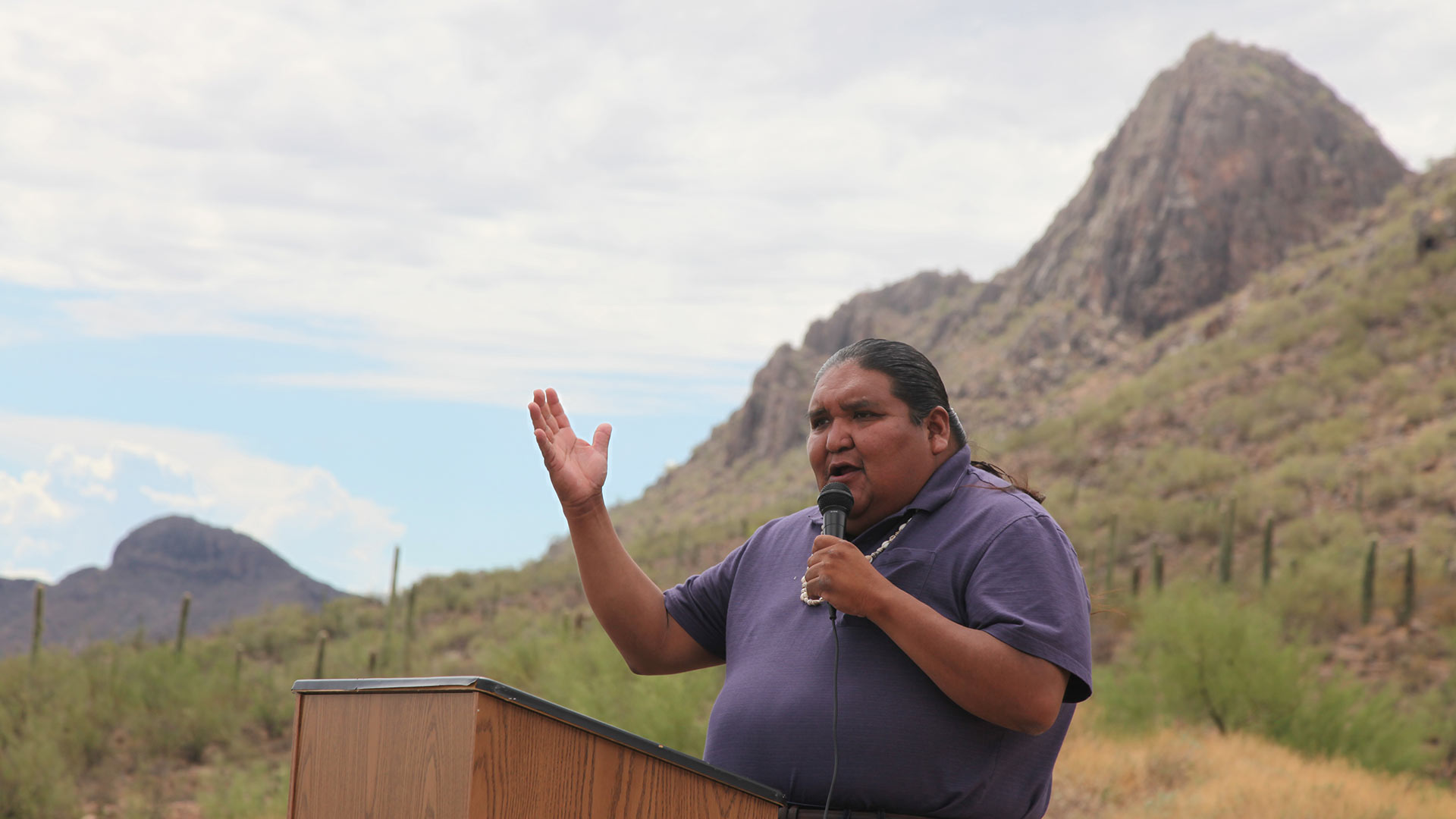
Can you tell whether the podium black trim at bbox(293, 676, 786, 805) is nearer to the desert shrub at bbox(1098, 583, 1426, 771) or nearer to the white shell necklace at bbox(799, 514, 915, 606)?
the white shell necklace at bbox(799, 514, 915, 606)

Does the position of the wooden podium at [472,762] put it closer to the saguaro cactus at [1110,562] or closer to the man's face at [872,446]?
the man's face at [872,446]

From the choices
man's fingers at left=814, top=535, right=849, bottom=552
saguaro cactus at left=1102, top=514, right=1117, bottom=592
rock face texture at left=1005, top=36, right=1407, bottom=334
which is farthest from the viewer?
rock face texture at left=1005, top=36, right=1407, bottom=334

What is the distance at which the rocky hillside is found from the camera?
63.2 metres

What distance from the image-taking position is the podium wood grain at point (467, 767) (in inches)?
80.7

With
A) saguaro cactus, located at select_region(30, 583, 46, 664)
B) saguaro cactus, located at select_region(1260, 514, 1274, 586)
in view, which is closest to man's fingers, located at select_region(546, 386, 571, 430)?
saguaro cactus, located at select_region(30, 583, 46, 664)

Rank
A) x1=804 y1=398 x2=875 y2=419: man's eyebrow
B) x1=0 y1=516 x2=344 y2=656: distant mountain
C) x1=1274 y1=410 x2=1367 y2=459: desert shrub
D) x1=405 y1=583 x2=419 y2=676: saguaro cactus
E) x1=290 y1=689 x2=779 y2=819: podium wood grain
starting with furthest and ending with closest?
x1=0 y1=516 x2=344 y2=656: distant mountain → x1=1274 y1=410 x2=1367 y2=459: desert shrub → x1=405 y1=583 x2=419 y2=676: saguaro cactus → x1=804 y1=398 x2=875 y2=419: man's eyebrow → x1=290 y1=689 x2=779 y2=819: podium wood grain

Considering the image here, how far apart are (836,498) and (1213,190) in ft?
233

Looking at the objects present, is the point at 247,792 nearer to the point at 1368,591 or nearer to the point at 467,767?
the point at 467,767

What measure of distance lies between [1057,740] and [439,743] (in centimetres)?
152

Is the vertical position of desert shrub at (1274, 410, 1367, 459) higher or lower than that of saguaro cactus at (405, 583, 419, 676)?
higher

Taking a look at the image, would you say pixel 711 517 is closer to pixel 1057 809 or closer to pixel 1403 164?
pixel 1403 164

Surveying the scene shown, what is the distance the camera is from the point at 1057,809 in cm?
965

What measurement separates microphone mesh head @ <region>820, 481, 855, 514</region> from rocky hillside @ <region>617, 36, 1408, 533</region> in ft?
169

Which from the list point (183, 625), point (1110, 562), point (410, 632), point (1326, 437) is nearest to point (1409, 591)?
point (1110, 562)
